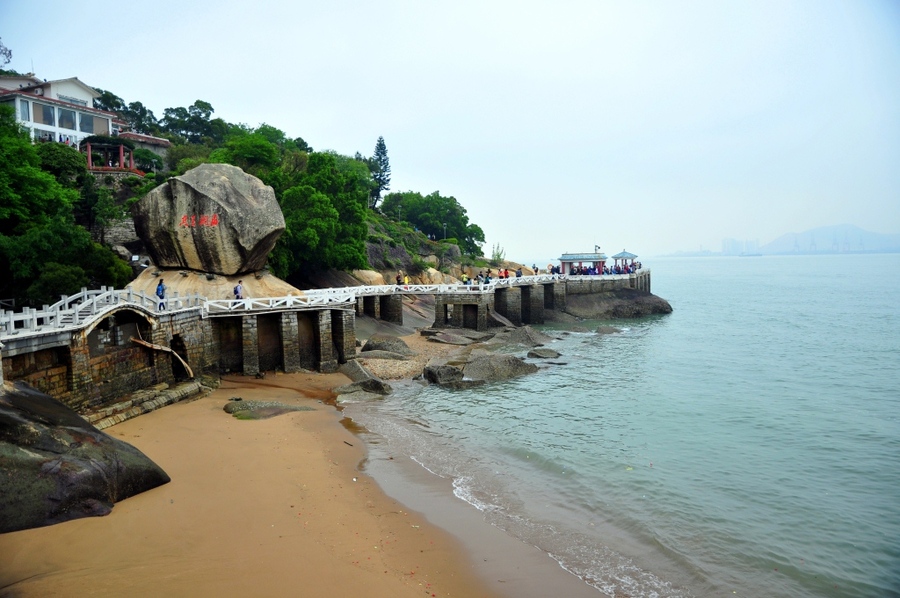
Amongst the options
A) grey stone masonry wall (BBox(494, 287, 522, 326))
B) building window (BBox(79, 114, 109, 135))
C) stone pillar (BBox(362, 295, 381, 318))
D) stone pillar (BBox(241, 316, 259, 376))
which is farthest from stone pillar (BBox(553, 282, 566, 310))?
building window (BBox(79, 114, 109, 135))

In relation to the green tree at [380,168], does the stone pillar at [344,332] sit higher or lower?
lower

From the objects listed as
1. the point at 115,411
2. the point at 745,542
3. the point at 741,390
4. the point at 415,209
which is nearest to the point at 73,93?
the point at 415,209

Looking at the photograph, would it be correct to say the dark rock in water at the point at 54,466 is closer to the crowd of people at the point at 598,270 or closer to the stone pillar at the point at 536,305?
the stone pillar at the point at 536,305

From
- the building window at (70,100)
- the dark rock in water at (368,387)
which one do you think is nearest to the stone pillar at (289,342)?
the dark rock in water at (368,387)

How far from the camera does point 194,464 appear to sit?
1622 centimetres

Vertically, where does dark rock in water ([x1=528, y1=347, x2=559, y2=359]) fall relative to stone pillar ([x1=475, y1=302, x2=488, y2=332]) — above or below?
below

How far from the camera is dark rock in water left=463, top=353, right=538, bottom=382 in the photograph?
2977 cm

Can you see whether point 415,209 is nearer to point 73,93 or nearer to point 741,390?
point 73,93

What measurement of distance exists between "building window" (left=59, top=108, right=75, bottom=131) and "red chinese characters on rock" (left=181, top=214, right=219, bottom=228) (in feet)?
113

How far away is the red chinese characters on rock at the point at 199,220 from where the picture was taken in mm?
29078

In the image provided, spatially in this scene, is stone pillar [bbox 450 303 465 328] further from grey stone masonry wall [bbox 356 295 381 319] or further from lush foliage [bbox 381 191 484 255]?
lush foliage [bbox 381 191 484 255]

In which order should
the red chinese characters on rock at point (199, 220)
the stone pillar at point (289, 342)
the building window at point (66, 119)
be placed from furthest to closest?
the building window at point (66, 119)
the red chinese characters on rock at point (199, 220)
the stone pillar at point (289, 342)

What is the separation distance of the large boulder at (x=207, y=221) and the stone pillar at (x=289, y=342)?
385 centimetres

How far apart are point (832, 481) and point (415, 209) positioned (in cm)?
7858
